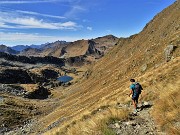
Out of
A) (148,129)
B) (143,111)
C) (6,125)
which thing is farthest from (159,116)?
(6,125)

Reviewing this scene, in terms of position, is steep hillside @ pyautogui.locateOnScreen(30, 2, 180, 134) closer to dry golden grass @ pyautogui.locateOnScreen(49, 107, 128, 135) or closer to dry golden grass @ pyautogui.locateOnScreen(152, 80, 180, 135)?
dry golden grass @ pyautogui.locateOnScreen(49, 107, 128, 135)

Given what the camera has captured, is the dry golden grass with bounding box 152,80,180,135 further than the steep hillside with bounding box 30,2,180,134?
No

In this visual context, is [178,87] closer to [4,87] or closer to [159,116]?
[159,116]

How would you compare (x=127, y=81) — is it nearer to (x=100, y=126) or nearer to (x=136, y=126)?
(x=136, y=126)

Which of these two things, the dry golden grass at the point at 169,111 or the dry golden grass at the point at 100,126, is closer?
the dry golden grass at the point at 169,111

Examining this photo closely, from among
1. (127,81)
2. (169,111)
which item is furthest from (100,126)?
(127,81)

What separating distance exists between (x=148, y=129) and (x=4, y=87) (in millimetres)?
107642

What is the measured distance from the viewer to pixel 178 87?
42.9 feet

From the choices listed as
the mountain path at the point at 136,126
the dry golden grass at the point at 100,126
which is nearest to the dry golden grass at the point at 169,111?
the mountain path at the point at 136,126

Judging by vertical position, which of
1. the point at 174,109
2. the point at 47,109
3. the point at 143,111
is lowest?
the point at 47,109

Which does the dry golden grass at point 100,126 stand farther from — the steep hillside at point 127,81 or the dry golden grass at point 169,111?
the dry golden grass at point 169,111

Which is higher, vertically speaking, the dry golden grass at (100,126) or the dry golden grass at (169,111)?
the dry golden grass at (169,111)

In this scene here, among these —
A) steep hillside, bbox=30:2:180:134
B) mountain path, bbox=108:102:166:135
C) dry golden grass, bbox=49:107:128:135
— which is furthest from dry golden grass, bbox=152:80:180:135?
dry golden grass, bbox=49:107:128:135

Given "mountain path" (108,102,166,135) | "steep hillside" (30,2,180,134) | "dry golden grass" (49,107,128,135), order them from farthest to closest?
"steep hillside" (30,2,180,134)
"dry golden grass" (49,107,128,135)
"mountain path" (108,102,166,135)
